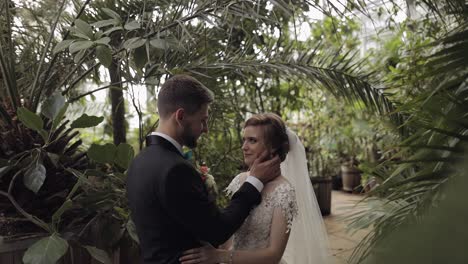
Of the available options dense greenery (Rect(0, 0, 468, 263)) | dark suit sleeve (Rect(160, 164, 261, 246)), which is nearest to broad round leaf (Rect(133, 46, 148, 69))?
dense greenery (Rect(0, 0, 468, 263))

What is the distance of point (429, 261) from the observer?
11.2 inches

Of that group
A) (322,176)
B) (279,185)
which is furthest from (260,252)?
(322,176)

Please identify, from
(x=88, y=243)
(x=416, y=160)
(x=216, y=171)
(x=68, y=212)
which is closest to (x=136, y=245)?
(x=88, y=243)

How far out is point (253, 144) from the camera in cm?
196

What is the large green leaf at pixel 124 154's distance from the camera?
206 centimetres

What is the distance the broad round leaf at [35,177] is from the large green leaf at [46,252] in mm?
238

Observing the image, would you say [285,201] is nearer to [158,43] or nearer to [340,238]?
[158,43]

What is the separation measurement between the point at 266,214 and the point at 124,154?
763mm

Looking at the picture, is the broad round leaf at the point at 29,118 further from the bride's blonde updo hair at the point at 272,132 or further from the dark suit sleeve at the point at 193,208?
the bride's blonde updo hair at the point at 272,132

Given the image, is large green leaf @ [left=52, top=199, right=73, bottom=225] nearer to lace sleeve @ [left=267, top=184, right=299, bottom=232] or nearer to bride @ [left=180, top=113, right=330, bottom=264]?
bride @ [left=180, top=113, right=330, bottom=264]

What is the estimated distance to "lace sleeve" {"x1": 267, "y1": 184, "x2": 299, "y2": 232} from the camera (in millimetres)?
1861

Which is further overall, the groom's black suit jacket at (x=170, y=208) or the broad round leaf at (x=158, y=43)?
the broad round leaf at (x=158, y=43)

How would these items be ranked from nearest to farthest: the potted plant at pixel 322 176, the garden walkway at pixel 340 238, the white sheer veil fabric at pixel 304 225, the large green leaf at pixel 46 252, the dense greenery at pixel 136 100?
the dense greenery at pixel 136 100, the large green leaf at pixel 46 252, the white sheer veil fabric at pixel 304 225, the garden walkway at pixel 340 238, the potted plant at pixel 322 176

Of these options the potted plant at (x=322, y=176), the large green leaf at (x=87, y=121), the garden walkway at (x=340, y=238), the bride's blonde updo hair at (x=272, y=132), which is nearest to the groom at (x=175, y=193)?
the bride's blonde updo hair at (x=272, y=132)
